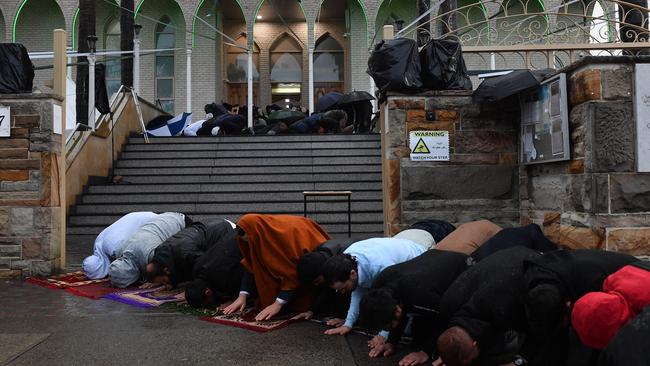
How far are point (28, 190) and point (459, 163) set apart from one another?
5.09 metres

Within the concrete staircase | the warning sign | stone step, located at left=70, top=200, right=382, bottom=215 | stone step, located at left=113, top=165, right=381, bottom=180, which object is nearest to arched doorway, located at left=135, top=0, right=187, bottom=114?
the concrete staircase

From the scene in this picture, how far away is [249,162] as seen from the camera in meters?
11.3

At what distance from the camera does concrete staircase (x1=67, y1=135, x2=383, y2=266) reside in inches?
374

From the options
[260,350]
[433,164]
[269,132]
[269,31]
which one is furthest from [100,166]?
[269,31]

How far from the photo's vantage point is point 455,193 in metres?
6.09

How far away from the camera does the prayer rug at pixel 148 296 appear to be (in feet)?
17.3

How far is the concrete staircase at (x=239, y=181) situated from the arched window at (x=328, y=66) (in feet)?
30.2

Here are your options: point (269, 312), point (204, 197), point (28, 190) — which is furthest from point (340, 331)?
point (204, 197)

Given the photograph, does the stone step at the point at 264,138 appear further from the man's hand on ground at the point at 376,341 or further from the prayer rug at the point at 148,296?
the man's hand on ground at the point at 376,341

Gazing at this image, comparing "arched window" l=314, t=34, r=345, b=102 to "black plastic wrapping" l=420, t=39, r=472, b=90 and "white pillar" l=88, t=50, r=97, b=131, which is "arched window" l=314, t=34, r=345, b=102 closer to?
"white pillar" l=88, t=50, r=97, b=131

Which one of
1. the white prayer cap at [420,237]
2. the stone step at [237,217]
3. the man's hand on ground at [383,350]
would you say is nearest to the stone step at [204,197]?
the stone step at [237,217]

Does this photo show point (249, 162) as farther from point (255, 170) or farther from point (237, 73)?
point (237, 73)

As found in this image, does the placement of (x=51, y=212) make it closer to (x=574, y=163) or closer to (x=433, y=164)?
(x=433, y=164)

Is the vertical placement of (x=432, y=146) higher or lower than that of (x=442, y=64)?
Answer: lower
